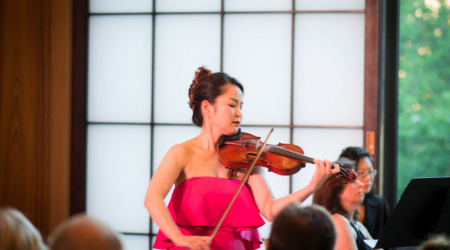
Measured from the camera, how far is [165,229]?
1438 mm

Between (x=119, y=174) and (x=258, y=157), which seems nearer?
(x=258, y=157)

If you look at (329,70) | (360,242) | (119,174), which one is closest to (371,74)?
(329,70)

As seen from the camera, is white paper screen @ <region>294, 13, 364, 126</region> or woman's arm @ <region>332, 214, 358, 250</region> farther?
white paper screen @ <region>294, 13, 364, 126</region>

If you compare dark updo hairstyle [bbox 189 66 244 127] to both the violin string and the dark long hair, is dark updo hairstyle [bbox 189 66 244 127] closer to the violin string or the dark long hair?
the violin string

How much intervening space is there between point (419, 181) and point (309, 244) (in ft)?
2.67

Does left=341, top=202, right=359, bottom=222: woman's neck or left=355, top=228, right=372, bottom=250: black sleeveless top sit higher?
left=341, top=202, right=359, bottom=222: woman's neck

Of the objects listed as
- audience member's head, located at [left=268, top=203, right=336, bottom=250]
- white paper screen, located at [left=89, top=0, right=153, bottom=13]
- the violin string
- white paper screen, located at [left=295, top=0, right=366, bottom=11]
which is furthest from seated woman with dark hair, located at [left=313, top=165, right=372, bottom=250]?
white paper screen, located at [left=89, top=0, right=153, bottom=13]

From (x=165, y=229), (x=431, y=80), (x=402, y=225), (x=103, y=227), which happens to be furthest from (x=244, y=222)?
Answer: (x=431, y=80)

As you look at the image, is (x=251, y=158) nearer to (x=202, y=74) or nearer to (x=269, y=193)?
(x=269, y=193)

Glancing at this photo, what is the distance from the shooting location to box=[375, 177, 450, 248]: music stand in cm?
157

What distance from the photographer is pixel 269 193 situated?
166 cm

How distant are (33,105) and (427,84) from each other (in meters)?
3.23

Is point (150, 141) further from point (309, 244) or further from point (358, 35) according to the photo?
point (309, 244)

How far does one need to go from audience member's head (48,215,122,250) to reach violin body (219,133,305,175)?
899 millimetres
